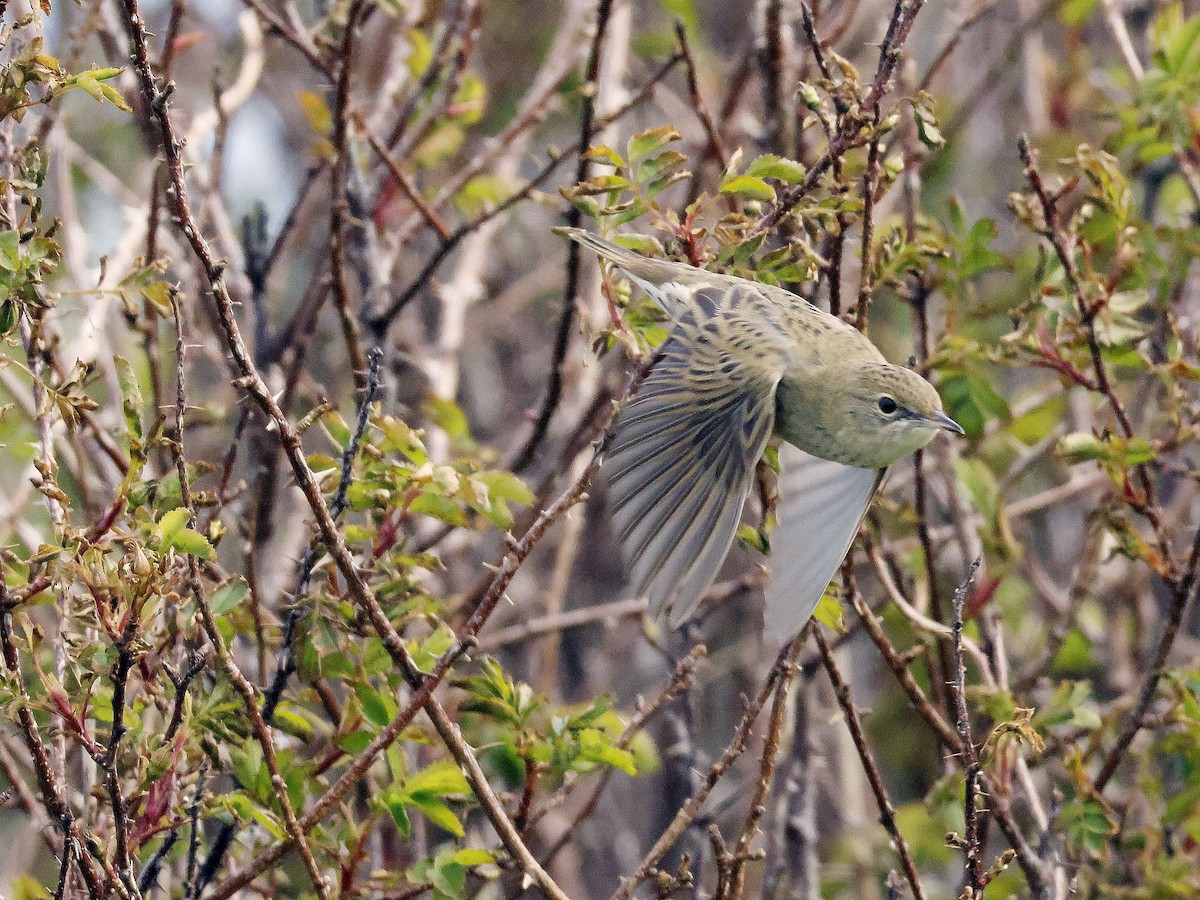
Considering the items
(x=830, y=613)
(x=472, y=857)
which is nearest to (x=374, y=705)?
(x=472, y=857)

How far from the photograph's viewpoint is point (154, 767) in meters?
1.95

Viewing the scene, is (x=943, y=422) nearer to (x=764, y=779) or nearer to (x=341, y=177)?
(x=764, y=779)

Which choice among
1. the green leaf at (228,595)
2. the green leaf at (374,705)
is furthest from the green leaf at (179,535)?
the green leaf at (374,705)

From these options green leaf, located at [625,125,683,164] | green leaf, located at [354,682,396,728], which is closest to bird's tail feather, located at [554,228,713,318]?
green leaf, located at [625,125,683,164]

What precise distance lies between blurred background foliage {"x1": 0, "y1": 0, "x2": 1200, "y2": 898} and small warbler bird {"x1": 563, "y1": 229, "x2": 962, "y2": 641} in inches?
2.9

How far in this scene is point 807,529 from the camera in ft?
8.39

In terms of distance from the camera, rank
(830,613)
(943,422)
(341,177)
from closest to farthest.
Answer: (830,613) < (943,422) < (341,177)

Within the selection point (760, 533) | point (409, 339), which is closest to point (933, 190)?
point (409, 339)

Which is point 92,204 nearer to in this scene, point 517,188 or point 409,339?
point 409,339

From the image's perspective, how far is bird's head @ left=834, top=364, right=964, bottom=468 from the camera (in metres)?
2.78

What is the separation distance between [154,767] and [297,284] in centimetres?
530

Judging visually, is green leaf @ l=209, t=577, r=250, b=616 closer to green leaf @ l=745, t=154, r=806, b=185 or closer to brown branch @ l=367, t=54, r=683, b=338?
green leaf @ l=745, t=154, r=806, b=185

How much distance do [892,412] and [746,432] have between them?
0.37m

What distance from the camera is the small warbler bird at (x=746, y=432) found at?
7.98ft
